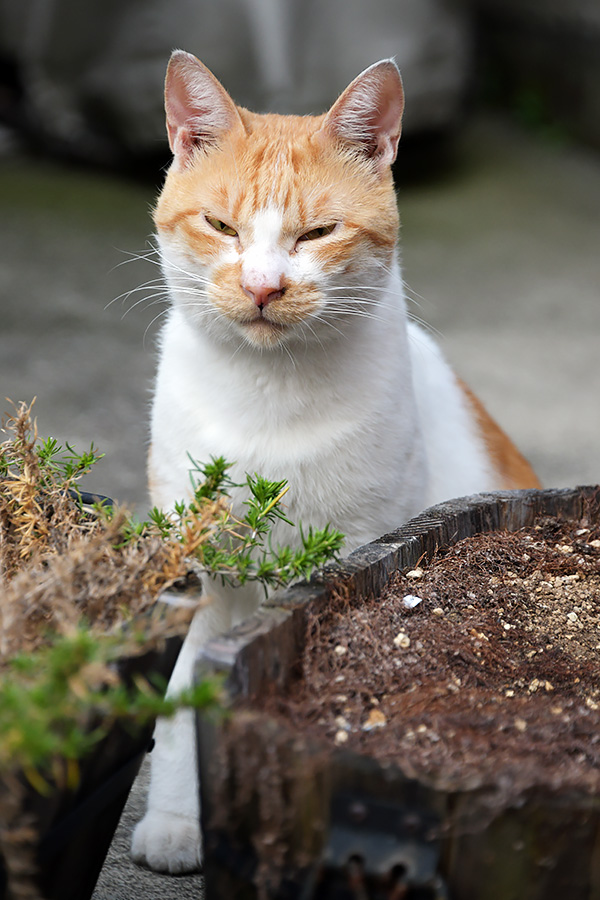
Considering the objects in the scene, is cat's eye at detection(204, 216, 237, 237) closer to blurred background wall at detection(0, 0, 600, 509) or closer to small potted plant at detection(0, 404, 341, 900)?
small potted plant at detection(0, 404, 341, 900)

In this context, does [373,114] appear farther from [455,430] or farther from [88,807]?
[88,807]

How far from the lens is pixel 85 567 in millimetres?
990

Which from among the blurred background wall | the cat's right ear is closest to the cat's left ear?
the cat's right ear

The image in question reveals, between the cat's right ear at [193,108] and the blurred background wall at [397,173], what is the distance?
1.50 metres

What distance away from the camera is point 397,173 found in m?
5.73

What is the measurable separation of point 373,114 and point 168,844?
3.96ft

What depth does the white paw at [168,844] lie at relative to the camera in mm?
1464

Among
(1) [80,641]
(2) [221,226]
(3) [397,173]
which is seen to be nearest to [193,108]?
(2) [221,226]

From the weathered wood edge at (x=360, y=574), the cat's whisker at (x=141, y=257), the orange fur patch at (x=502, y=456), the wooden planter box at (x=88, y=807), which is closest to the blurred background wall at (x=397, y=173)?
the cat's whisker at (x=141, y=257)

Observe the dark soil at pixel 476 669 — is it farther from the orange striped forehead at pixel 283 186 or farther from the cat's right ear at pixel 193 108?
the cat's right ear at pixel 193 108

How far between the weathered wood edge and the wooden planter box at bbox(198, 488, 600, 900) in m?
0.03

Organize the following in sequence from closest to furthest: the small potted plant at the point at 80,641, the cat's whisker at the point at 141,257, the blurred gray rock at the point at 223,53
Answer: the small potted plant at the point at 80,641
the cat's whisker at the point at 141,257
the blurred gray rock at the point at 223,53

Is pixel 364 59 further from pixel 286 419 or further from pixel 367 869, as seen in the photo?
pixel 367 869

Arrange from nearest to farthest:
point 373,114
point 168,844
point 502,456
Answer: point 168,844 < point 373,114 < point 502,456
